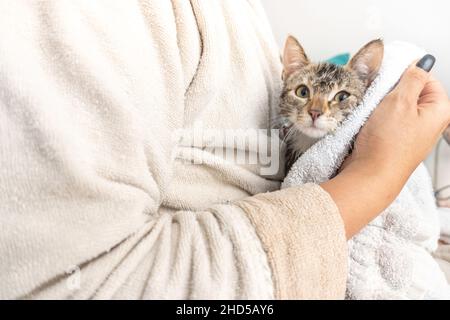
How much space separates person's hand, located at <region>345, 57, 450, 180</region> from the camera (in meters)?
0.66

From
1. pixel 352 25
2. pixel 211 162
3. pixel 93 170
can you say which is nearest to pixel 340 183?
pixel 211 162

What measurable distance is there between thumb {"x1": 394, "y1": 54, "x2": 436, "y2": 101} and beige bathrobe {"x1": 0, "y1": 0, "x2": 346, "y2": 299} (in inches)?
12.6

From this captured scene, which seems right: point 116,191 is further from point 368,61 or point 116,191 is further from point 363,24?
point 363,24

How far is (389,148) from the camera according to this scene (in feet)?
2.18

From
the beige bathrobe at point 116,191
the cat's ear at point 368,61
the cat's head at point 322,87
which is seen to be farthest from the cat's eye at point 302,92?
the beige bathrobe at point 116,191

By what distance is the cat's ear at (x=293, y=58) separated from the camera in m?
0.93

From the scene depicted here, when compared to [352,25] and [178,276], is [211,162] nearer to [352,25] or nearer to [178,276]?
[178,276]

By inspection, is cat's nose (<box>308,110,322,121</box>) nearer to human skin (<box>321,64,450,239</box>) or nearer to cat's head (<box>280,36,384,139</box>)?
cat's head (<box>280,36,384,139</box>)

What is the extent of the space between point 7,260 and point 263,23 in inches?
28.1

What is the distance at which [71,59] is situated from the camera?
46 centimetres

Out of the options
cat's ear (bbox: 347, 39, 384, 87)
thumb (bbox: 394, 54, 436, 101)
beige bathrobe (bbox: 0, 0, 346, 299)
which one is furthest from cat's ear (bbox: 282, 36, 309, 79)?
beige bathrobe (bbox: 0, 0, 346, 299)

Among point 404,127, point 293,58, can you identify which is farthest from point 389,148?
point 293,58

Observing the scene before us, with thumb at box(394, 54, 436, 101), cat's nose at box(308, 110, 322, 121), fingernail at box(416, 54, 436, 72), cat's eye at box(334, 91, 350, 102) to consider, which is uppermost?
fingernail at box(416, 54, 436, 72)

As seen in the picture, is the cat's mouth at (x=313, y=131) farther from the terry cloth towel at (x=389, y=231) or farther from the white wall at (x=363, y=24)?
the white wall at (x=363, y=24)
